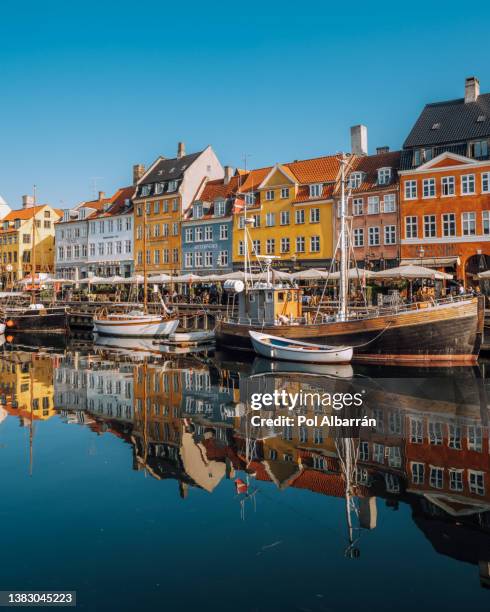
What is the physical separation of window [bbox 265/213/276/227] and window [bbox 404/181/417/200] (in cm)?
1256

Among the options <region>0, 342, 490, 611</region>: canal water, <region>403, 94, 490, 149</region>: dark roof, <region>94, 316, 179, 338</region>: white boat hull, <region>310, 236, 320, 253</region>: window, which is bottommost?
<region>0, 342, 490, 611</region>: canal water

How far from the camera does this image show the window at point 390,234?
4384 centimetres

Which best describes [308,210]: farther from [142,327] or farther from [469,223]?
[142,327]

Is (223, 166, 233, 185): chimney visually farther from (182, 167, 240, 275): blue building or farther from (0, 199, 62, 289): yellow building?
(0, 199, 62, 289): yellow building

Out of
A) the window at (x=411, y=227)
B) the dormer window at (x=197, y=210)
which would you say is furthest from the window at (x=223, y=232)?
the window at (x=411, y=227)

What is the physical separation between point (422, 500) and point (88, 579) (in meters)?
5.83

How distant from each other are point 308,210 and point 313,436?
36.5 m

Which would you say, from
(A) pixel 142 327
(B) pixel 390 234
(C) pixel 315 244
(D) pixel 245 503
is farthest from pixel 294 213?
(D) pixel 245 503

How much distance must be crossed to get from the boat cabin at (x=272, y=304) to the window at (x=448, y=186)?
52.8 feet

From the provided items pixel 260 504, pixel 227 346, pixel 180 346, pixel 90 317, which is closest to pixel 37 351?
pixel 180 346

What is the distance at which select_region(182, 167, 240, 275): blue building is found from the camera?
180 feet

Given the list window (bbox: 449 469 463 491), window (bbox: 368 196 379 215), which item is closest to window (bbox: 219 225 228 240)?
window (bbox: 368 196 379 215)

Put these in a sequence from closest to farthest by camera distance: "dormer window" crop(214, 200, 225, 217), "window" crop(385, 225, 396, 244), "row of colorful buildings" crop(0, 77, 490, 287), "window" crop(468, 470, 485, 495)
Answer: "window" crop(468, 470, 485, 495) < "row of colorful buildings" crop(0, 77, 490, 287) < "window" crop(385, 225, 396, 244) < "dormer window" crop(214, 200, 225, 217)

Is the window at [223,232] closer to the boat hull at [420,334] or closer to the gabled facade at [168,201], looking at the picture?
the gabled facade at [168,201]
